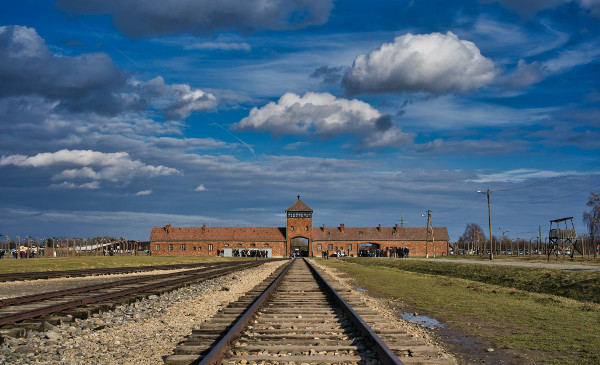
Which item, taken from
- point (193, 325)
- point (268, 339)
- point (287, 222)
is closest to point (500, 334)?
point (268, 339)

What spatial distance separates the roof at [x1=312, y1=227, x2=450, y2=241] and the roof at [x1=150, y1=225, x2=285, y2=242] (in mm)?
8316

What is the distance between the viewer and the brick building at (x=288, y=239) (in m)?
97.2

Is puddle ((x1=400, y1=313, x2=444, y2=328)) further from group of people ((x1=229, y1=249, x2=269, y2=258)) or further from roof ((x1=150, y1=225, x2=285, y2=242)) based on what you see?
roof ((x1=150, y1=225, x2=285, y2=242))

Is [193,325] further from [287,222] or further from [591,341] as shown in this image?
[287,222]

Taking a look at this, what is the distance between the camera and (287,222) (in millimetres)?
98812

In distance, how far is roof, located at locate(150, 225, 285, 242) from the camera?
321ft

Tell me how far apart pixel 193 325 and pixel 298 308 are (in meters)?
2.64

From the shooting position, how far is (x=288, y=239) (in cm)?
9756

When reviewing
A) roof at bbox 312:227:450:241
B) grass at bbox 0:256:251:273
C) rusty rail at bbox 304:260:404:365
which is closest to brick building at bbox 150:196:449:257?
roof at bbox 312:227:450:241

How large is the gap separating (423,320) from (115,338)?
19.2 feet

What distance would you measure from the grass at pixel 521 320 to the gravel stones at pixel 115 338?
493cm

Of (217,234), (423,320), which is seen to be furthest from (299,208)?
(423,320)

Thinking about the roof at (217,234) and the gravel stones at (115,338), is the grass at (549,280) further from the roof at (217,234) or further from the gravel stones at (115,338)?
the roof at (217,234)

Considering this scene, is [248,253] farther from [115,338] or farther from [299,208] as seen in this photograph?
[115,338]
